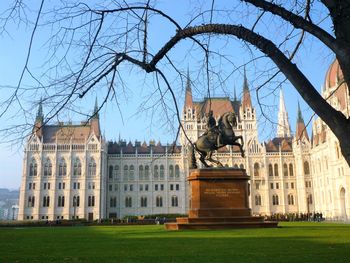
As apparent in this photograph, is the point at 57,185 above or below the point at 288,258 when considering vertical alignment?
above

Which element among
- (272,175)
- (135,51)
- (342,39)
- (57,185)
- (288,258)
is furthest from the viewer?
(272,175)

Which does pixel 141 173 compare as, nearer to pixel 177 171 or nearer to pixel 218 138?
pixel 177 171

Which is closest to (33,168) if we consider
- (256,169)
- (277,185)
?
(256,169)

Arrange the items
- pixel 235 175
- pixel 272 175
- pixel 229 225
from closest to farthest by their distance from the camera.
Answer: pixel 229 225, pixel 235 175, pixel 272 175

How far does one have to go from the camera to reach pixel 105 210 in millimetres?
87688

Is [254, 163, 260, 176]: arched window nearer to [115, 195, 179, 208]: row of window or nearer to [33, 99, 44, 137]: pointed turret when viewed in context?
[115, 195, 179, 208]: row of window

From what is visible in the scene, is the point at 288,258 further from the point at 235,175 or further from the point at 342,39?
the point at 235,175

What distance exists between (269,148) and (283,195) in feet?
37.1

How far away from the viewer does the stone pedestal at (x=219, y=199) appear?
19.6 meters

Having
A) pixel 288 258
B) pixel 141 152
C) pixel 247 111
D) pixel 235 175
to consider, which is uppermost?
pixel 247 111

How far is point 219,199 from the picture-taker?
20.2 meters

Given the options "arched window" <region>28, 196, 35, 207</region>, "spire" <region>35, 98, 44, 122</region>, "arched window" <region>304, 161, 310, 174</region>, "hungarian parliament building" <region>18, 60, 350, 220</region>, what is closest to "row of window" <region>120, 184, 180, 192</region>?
"hungarian parliament building" <region>18, 60, 350, 220</region>

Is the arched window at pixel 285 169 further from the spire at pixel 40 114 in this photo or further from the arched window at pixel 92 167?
the spire at pixel 40 114

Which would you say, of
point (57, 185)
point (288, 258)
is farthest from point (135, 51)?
point (57, 185)
